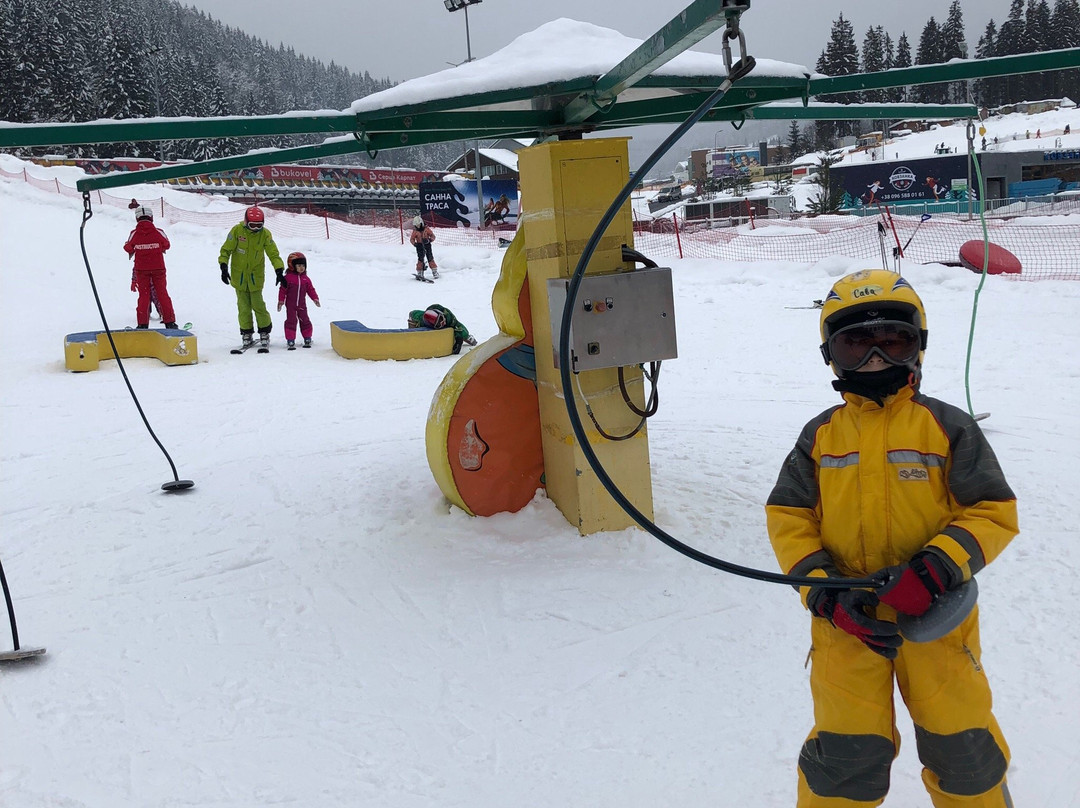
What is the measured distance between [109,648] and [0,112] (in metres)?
58.1

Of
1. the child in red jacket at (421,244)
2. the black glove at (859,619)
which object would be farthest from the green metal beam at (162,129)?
the child in red jacket at (421,244)

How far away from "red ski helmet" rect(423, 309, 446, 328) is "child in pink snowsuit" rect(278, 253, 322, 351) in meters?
1.79

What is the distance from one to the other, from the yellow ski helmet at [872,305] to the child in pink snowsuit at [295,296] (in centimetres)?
1062

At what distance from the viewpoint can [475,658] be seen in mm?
3734

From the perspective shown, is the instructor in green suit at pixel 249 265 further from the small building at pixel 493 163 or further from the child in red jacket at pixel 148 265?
the small building at pixel 493 163

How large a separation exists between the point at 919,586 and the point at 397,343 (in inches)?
384

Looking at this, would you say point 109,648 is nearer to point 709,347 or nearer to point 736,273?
point 709,347

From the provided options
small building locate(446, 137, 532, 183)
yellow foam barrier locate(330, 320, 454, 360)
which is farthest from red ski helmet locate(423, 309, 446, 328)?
small building locate(446, 137, 532, 183)

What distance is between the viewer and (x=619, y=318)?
4.47 m

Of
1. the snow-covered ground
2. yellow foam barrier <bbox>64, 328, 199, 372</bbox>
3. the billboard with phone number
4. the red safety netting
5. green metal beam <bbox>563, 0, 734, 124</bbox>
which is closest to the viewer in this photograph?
green metal beam <bbox>563, 0, 734, 124</bbox>

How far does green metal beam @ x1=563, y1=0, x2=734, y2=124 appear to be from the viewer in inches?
95.6

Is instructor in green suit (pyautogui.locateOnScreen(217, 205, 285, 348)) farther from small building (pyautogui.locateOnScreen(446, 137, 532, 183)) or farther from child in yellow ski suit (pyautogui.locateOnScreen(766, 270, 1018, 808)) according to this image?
small building (pyautogui.locateOnScreen(446, 137, 532, 183))

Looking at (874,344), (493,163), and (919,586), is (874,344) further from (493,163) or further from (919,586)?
(493,163)

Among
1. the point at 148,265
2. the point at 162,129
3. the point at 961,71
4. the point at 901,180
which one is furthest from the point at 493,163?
the point at 162,129
